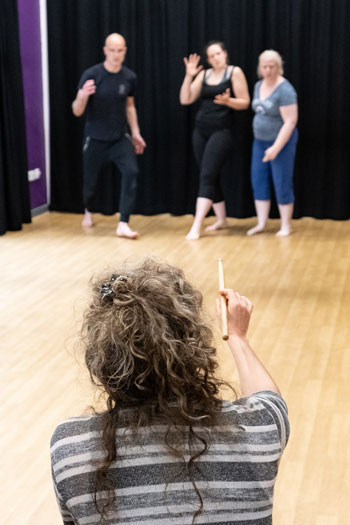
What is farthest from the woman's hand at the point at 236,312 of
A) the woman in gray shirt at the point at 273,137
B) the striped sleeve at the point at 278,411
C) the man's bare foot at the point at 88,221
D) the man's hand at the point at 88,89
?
the man's bare foot at the point at 88,221

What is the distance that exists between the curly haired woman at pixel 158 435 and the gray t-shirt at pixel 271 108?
4.47m

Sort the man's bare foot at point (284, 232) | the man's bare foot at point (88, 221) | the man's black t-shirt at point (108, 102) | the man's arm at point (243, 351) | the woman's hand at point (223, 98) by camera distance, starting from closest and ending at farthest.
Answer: the man's arm at point (243, 351) → the woman's hand at point (223, 98) → the man's black t-shirt at point (108, 102) → the man's bare foot at point (284, 232) → the man's bare foot at point (88, 221)

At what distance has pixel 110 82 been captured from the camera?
A: 5730mm

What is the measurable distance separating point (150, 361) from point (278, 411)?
244mm

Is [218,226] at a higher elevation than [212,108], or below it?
below

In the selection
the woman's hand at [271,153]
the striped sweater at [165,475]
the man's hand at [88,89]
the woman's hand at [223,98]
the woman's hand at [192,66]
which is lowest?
the woman's hand at [271,153]

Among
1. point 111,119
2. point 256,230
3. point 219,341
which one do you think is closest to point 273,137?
point 256,230

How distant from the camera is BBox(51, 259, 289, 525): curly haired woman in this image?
1152 mm

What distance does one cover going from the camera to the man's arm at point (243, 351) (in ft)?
4.66

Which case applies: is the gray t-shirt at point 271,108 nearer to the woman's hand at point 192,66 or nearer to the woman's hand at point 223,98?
the woman's hand at point 223,98

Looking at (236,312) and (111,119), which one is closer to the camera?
(236,312)

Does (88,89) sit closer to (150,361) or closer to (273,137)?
(273,137)

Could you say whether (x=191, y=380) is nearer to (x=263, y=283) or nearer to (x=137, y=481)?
(x=137, y=481)

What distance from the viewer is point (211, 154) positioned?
5.80m
